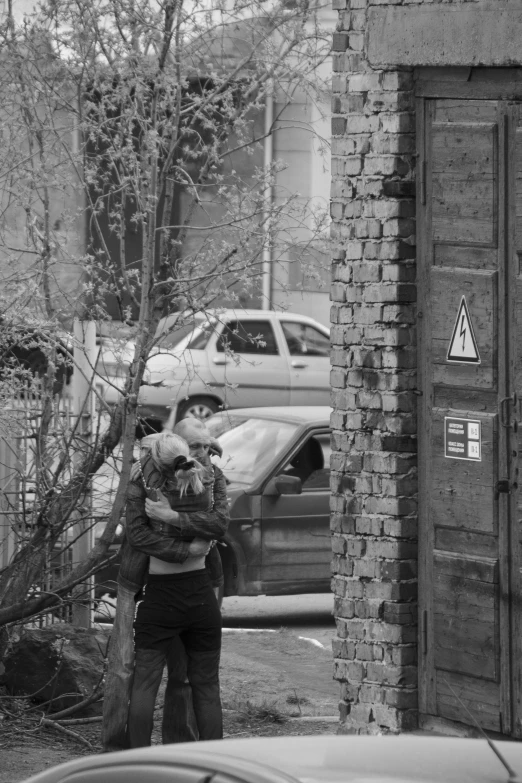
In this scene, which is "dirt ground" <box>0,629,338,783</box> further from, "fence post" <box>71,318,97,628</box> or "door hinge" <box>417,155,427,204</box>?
"door hinge" <box>417,155,427,204</box>

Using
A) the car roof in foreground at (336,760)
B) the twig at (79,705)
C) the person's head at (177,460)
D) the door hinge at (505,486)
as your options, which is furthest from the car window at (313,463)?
the car roof in foreground at (336,760)

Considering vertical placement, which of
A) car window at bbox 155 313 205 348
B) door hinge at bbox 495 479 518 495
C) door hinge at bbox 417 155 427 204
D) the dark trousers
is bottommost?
the dark trousers

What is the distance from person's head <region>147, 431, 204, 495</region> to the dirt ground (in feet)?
5.23

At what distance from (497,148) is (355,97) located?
0.84m

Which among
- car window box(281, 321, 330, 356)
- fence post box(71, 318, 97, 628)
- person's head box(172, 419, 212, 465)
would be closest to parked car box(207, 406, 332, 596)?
fence post box(71, 318, 97, 628)

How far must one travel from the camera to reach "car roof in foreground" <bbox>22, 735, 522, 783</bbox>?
9.84 feet

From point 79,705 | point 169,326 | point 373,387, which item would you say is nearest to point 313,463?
point 169,326

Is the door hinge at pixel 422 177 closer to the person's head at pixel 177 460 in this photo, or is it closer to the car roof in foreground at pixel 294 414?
the person's head at pixel 177 460

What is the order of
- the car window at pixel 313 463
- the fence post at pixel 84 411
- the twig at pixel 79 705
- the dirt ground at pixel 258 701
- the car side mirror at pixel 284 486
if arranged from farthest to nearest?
the car window at pixel 313 463, the car side mirror at pixel 284 486, the fence post at pixel 84 411, the twig at pixel 79 705, the dirt ground at pixel 258 701

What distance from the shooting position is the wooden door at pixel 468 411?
6445 millimetres

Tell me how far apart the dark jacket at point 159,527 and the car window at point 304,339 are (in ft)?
47.9

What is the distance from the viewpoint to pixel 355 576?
7016mm

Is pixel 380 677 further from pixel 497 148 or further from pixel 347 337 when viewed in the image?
pixel 497 148

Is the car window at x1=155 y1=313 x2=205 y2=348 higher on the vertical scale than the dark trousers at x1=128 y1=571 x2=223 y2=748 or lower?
higher
